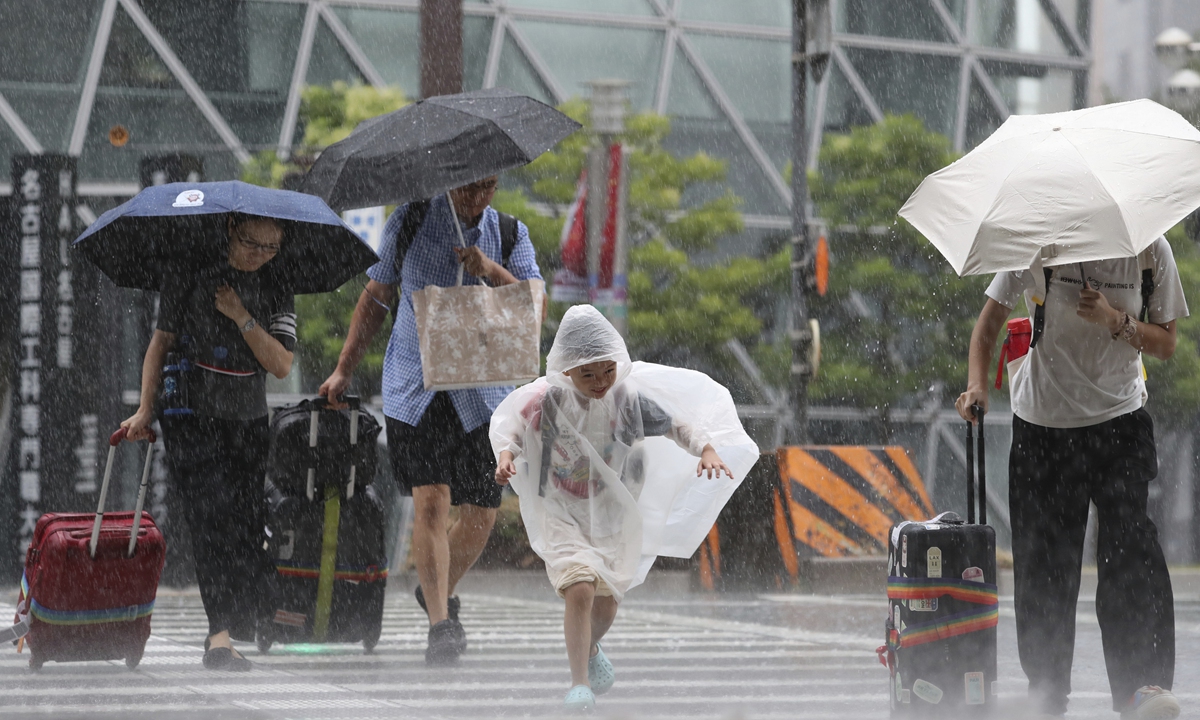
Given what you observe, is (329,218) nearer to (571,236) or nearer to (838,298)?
(571,236)

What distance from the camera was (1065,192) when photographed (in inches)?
185

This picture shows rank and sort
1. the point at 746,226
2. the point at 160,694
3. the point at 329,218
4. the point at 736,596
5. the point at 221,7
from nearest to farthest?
the point at 160,694
the point at 329,218
the point at 736,596
the point at 221,7
the point at 746,226

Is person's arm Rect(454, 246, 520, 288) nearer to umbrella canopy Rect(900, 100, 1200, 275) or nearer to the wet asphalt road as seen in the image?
the wet asphalt road

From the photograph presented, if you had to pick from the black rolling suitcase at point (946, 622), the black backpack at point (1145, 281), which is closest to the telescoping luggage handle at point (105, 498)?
the black rolling suitcase at point (946, 622)

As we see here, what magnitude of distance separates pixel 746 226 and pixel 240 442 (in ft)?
53.8

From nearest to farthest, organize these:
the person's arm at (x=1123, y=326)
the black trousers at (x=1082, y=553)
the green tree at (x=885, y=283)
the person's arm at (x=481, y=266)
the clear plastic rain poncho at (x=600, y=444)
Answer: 1. the person's arm at (x=1123, y=326)
2. the black trousers at (x=1082, y=553)
3. the clear plastic rain poncho at (x=600, y=444)
4. the person's arm at (x=481, y=266)
5. the green tree at (x=885, y=283)

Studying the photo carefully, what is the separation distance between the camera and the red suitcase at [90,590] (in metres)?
6.08

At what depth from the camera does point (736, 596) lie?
1090 centimetres

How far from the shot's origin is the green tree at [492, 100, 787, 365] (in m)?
18.4

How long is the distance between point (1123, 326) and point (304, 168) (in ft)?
36.5

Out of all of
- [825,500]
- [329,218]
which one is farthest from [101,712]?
[825,500]

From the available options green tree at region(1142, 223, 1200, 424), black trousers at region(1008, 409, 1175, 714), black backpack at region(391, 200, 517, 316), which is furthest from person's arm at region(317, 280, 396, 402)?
green tree at region(1142, 223, 1200, 424)

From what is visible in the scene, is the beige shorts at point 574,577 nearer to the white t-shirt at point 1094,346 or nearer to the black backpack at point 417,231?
the white t-shirt at point 1094,346

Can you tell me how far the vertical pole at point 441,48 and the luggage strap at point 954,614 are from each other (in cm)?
586
